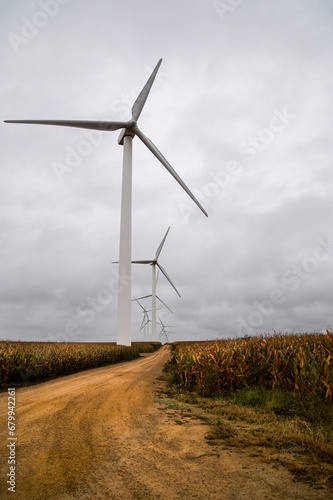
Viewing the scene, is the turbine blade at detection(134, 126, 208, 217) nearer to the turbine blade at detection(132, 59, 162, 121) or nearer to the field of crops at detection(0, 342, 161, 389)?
the turbine blade at detection(132, 59, 162, 121)

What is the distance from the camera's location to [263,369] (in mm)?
11078

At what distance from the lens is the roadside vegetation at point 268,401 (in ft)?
18.0

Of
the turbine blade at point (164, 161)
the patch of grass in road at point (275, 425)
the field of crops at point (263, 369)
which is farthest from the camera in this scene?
the turbine blade at point (164, 161)

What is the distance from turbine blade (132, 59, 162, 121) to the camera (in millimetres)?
35319

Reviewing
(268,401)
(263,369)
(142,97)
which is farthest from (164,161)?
(268,401)

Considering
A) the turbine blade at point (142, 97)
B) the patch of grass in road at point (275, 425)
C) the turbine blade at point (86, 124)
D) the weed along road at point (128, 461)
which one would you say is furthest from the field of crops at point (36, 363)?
the turbine blade at point (142, 97)

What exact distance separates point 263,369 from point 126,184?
27.5m

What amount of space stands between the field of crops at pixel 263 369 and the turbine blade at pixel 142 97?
32.4 m

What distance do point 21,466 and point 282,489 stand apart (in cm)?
415

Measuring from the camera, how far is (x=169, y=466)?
16.8 ft

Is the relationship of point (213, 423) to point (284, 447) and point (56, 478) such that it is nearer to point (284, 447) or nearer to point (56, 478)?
point (284, 447)

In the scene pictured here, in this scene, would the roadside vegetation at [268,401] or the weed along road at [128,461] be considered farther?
the roadside vegetation at [268,401]

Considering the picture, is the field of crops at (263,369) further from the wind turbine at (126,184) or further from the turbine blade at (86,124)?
the turbine blade at (86,124)

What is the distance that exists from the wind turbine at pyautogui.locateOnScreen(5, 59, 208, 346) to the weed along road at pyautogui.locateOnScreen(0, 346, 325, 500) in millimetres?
23394
